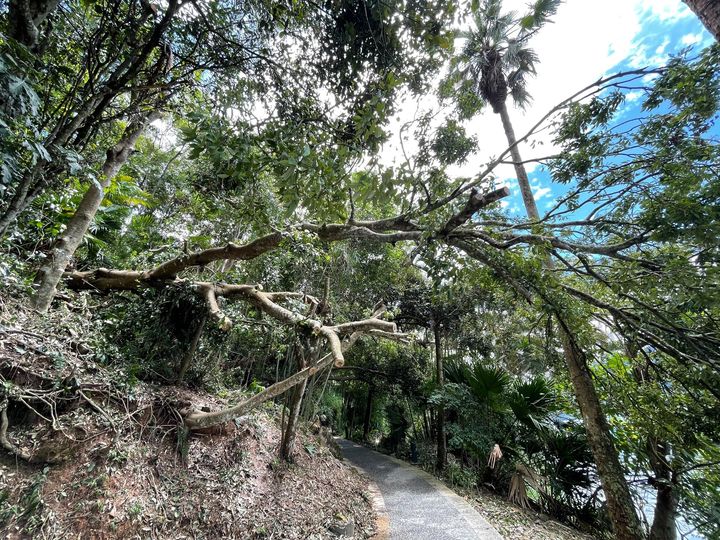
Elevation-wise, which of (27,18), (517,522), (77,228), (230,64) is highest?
(230,64)

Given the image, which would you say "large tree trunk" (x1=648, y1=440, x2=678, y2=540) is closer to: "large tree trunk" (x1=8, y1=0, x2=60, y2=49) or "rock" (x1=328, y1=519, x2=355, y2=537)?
"rock" (x1=328, y1=519, x2=355, y2=537)

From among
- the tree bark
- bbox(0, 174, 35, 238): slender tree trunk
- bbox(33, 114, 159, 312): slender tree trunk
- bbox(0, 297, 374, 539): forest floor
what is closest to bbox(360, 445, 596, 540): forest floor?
bbox(0, 297, 374, 539): forest floor

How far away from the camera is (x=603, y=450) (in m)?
4.28

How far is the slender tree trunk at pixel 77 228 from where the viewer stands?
11.0ft

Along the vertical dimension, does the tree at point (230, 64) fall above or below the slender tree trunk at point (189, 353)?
above

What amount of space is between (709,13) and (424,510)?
667 centimetres

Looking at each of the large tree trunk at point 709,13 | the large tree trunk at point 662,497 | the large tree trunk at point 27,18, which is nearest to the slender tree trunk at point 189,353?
the large tree trunk at point 27,18

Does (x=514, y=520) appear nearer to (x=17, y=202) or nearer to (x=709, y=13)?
(x=709, y=13)

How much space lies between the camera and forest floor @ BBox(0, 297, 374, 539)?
2.53 m

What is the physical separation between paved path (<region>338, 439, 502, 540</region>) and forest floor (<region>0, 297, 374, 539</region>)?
0.66m

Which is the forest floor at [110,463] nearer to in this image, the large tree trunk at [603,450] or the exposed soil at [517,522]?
the exposed soil at [517,522]

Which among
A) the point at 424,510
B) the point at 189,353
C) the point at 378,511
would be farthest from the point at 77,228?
the point at 424,510

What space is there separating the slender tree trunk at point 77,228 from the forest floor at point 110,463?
1.23 ft

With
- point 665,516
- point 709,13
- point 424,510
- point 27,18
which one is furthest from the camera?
point 424,510
